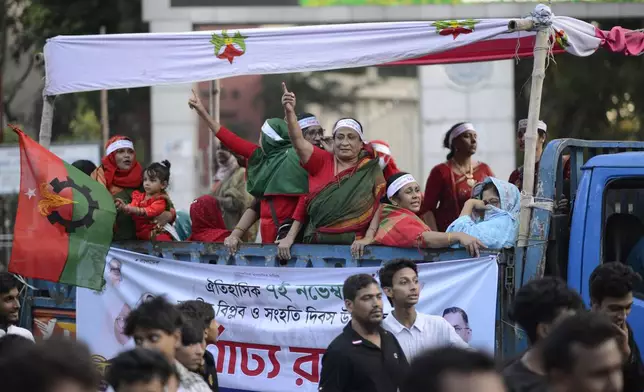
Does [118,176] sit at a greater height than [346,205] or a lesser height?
greater

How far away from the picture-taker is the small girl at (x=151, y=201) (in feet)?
25.5

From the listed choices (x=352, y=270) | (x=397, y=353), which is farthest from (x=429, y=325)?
(x=352, y=270)

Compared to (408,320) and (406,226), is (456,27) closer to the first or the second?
(406,226)

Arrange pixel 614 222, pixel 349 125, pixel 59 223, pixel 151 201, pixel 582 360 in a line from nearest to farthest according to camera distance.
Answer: pixel 582 360
pixel 614 222
pixel 349 125
pixel 59 223
pixel 151 201

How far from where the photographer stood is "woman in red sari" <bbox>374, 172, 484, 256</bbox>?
6129 mm

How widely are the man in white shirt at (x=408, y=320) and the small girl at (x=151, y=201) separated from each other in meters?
2.61

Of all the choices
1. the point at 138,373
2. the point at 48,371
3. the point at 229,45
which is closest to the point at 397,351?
the point at 138,373

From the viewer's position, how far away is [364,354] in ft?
16.7

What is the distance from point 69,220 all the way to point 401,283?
270cm

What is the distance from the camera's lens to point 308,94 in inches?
1005

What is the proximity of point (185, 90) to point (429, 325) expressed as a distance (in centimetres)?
1301

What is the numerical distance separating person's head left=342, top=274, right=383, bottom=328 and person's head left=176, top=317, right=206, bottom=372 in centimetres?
73

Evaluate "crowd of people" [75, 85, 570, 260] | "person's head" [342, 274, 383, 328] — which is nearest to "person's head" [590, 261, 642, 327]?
"person's head" [342, 274, 383, 328]

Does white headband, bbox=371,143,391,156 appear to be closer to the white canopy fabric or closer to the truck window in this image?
the white canopy fabric
